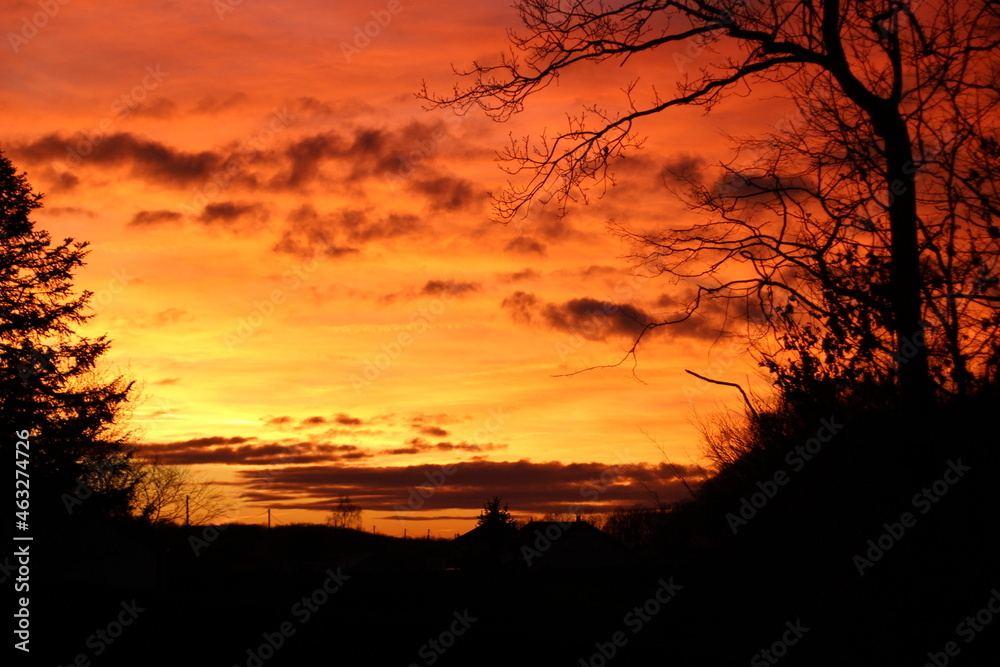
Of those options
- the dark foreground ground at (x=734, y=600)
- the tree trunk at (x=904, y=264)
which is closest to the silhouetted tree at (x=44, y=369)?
the dark foreground ground at (x=734, y=600)

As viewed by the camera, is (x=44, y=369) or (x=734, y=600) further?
(x=44, y=369)

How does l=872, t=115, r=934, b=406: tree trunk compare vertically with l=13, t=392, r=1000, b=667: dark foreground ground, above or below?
above

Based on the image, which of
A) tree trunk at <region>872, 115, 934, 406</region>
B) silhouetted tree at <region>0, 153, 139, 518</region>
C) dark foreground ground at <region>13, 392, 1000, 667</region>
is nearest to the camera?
dark foreground ground at <region>13, 392, 1000, 667</region>

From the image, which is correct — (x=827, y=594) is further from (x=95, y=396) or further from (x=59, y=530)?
(x=59, y=530)

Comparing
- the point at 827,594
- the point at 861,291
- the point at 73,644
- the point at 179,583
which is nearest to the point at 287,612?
the point at 73,644

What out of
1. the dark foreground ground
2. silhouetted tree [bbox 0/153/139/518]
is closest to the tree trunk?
the dark foreground ground

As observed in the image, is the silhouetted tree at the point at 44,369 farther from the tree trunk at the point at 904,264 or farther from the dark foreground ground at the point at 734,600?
the tree trunk at the point at 904,264

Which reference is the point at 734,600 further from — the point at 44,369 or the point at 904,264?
the point at 44,369

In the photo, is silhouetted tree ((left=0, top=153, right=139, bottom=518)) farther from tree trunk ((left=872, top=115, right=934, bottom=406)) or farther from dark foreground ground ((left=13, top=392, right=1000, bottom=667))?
tree trunk ((left=872, top=115, right=934, bottom=406))

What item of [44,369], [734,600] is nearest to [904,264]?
[734,600]

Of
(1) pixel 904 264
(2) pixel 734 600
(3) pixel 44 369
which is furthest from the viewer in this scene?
(3) pixel 44 369

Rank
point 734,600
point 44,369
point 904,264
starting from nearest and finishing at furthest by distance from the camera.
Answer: point 904,264 → point 734,600 → point 44,369

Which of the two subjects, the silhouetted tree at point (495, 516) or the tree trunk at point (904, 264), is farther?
the silhouetted tree at point (495, 516)

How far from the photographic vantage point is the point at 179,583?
141ft
